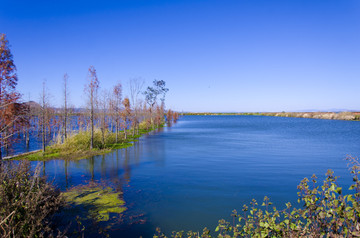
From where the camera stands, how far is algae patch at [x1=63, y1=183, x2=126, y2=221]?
720 cm

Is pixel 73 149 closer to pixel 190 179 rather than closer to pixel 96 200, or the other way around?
pixel 96 200

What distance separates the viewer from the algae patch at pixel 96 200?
7.20 metres

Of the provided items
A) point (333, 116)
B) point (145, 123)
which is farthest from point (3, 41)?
point (333, 116)

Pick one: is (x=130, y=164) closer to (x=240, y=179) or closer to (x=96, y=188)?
(x=96, y=188)

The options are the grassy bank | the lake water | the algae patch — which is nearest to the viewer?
the lake water

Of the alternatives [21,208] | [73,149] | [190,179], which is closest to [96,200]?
[21,208]

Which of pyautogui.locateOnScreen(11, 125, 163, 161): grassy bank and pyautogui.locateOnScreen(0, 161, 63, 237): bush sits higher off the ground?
pyautogui.locateOnScreen(0, 161, 63, 237): bush

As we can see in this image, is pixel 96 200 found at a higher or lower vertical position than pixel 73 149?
lower

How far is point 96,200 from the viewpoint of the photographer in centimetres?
816

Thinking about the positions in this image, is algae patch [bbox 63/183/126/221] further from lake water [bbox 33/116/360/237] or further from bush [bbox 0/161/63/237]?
bush [bbox 0/161/63/237]

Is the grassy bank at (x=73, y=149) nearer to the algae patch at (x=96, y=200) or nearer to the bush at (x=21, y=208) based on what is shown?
the algae patch at (x=96, y=200)

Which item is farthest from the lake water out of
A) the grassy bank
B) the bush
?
the bush

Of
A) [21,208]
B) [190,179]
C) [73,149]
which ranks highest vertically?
[21,208]

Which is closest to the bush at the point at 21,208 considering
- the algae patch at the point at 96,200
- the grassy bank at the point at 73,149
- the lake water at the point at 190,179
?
the algae patch at the point at 96,200
